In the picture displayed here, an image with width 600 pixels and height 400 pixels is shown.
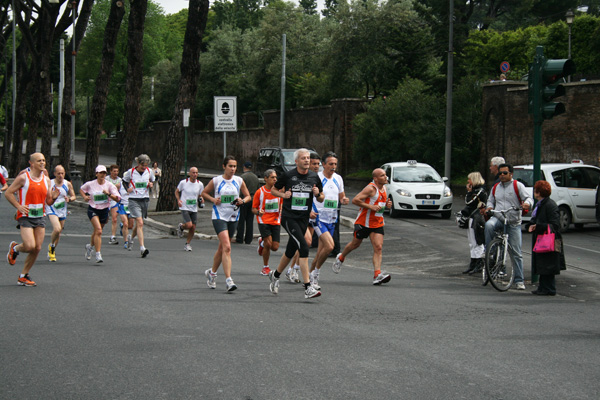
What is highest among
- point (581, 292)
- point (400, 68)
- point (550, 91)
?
point (400, 68)

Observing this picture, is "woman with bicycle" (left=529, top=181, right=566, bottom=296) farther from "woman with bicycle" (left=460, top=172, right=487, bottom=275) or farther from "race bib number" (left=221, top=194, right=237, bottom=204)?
"race bib number" (left=221, top=194, right=237, bottom=204)

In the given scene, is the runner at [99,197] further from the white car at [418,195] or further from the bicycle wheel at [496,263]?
the white car at [418,195]

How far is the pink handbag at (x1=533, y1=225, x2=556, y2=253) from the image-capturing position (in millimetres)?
11711

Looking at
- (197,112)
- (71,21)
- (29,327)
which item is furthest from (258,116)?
(29,327)

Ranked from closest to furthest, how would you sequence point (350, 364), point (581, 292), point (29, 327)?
1. point (350, 364)
2. point (29, 327)
3. point (581, 292)

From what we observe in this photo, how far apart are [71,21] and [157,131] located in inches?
1289

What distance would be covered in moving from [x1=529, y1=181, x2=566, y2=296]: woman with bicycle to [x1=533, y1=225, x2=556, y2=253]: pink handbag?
0.18 feet

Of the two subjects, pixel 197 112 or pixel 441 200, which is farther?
pixel 197 112

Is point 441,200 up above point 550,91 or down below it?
below

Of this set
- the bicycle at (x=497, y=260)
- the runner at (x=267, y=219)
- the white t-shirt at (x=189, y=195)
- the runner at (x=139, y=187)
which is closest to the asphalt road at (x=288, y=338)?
the bicycle at (x=497, y=260)

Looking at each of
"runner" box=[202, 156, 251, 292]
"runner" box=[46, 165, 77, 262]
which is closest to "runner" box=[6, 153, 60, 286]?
"runner" box=[202, 156, 251, 292]

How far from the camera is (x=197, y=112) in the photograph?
225ft

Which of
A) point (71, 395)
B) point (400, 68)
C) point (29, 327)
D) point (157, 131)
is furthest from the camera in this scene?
point (157, 131)

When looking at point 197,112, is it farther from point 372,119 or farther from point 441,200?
point 441,200
